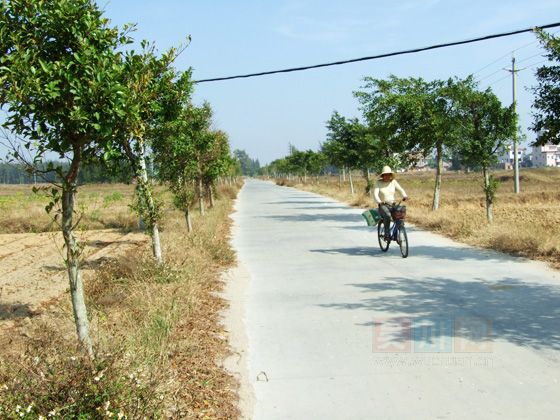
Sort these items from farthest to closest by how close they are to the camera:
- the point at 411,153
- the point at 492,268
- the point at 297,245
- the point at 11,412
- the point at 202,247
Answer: the point at 411,153
the point at 297,245
the point at 202,247
the point at 492,268
the point at 11,412

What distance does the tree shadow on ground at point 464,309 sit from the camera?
5.64m

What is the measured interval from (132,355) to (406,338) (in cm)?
283

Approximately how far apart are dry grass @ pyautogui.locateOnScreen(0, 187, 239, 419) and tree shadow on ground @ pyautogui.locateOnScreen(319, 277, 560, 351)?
1932 millimetres

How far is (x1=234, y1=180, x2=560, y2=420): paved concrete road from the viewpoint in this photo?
415 centimetres

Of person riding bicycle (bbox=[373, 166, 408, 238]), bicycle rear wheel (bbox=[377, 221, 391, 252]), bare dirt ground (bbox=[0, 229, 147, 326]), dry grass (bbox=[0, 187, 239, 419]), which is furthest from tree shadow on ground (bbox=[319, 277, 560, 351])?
bare dirt ground (bbox=[0, 229, 147, 326])

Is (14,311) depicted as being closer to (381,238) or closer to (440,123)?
(381,238)

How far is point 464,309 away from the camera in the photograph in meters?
6.74

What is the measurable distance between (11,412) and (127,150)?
593 centimetres

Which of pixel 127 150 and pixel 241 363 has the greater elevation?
pixel 127 150

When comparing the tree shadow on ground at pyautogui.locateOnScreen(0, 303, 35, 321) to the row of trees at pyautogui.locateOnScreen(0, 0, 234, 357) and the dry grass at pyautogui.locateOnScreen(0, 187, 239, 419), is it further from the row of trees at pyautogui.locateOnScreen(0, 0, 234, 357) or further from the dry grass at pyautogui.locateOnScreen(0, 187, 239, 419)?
the row of trees at pyautogui.locateOnScreen(0, 0, 234, 357)

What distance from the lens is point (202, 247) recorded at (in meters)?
11.4

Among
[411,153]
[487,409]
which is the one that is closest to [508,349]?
[487,409]

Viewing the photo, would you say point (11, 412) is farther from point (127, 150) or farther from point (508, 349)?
point (127, 150)

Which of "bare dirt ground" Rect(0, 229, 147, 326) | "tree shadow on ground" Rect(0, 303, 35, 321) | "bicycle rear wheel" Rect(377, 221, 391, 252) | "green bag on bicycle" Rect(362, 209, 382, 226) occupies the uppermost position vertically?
"green bag on bicycle" Rect(362, 209, 382, 226)
